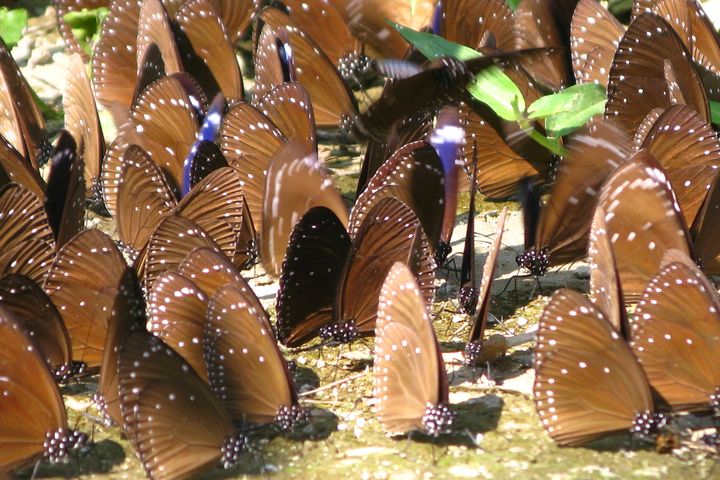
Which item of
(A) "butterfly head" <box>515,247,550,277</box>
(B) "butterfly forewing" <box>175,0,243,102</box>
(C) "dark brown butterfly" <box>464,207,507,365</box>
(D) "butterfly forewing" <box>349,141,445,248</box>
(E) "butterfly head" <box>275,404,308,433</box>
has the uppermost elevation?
(B) "butterfly forewing" <box>175,0,243,102</box>

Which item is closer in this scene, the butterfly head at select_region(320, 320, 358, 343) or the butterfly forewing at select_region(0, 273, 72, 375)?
the butterfly forewing at select_region(0, 273, 72, 375)

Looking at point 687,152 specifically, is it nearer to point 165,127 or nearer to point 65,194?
point 165,127

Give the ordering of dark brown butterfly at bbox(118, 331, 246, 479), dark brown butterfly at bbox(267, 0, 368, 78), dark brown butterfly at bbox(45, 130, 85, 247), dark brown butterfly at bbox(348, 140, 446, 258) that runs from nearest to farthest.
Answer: dark brown butterfly at bbox(118, 331, 246, 479) < dark brown butterfly at bbox(348, 140, 446, 258) < dark brown butterfly at bbox(45, 130, 85, 247) < dark brown butterfly at bbox(267, 0, 368, 78)

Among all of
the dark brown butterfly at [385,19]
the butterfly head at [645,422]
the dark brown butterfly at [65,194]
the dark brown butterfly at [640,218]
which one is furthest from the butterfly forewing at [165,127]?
the butterfly head at [645,422]

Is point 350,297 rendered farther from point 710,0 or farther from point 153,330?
point 710,0

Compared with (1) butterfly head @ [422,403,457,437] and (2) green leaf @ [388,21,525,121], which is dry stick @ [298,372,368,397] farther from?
(2) green leaf @ [388,21,525,121]

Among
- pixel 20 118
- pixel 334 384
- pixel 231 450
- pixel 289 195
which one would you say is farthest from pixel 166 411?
pixel 20 118

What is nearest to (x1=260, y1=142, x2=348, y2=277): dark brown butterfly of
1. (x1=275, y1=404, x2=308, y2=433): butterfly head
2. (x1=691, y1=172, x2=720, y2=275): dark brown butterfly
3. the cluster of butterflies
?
the cluster of butterflies
